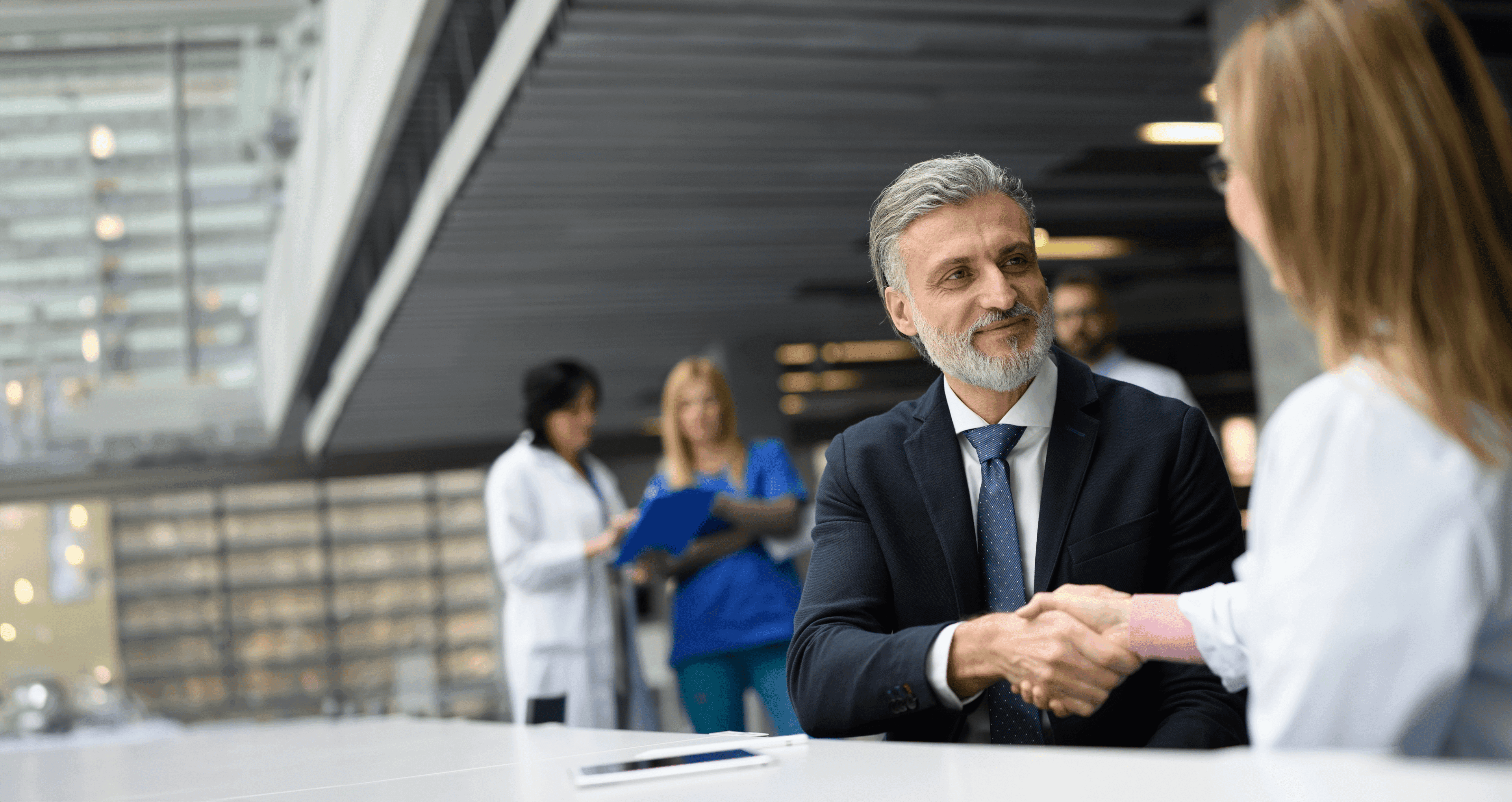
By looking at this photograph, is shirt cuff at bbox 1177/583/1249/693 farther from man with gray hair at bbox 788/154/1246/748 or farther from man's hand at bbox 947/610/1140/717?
man with gray hair at bbox 788/154/1246/748

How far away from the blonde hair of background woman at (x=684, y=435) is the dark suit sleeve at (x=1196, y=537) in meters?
2.47

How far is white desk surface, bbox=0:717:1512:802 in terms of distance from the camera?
0.82 meters

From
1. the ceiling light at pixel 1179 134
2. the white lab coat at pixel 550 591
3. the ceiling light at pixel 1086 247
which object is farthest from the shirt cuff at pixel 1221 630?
the ceiling light at pixel 1086 247

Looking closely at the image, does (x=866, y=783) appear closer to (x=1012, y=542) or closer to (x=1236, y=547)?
(x=1012, y=542)

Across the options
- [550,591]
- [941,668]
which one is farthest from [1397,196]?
[550,591]

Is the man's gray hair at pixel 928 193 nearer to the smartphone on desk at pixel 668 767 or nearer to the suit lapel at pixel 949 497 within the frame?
the suit lapel at pixel 949 497

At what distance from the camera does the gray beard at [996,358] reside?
1.81m

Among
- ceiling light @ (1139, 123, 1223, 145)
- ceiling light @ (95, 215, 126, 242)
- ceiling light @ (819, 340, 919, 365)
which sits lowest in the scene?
ceiling light @ (819, 340, 919, 365)

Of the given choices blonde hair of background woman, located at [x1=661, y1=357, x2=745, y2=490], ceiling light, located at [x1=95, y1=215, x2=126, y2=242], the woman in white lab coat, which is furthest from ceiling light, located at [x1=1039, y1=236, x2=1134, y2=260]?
ceiling light, located at [x1=95, y1=215, x2=126, y2=242]

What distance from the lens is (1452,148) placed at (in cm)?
97

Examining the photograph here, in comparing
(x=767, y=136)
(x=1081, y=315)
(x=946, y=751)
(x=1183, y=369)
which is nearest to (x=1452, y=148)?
(x=946, y=751)

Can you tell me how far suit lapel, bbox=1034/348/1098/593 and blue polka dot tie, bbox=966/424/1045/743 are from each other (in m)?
0.04

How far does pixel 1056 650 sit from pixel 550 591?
2.72m

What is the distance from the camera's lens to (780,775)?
3.98 feet
